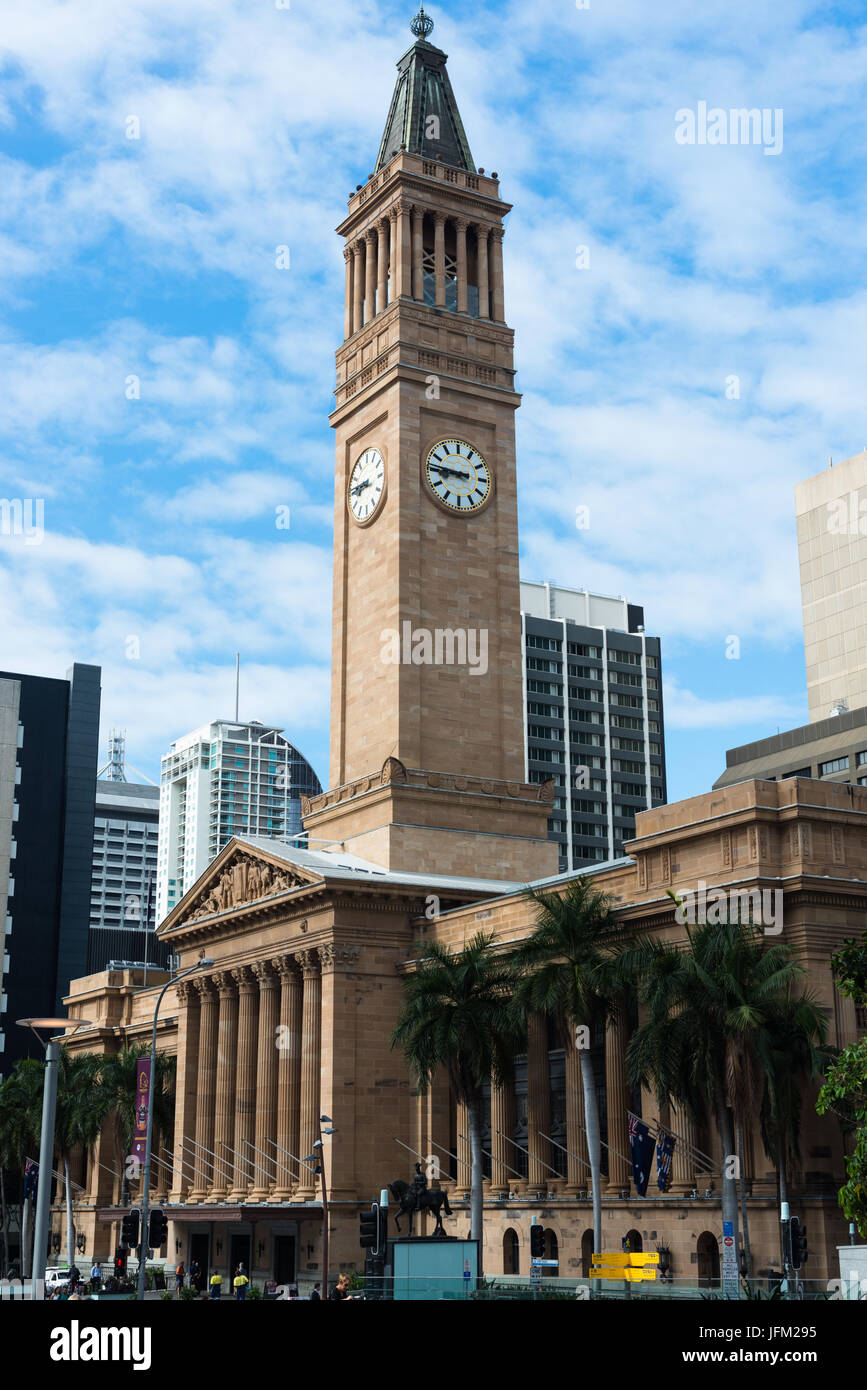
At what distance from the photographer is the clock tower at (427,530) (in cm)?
7850

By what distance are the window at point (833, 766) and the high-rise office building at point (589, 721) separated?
3835cm

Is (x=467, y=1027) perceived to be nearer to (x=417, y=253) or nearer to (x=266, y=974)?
(x=266, y=974)

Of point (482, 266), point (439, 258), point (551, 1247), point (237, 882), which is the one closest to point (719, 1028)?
point (551, 1247)

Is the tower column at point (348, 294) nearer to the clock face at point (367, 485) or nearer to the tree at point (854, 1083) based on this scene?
the clock face at point (367, 485)

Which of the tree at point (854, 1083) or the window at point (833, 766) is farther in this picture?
the window at point (833, 766)

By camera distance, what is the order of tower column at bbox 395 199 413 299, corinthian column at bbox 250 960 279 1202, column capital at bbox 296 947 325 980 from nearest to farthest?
column capital at bbox 296 947 325 980, corinthian column at bbox 250 960 279 1202, tower column at bbox 395 199 413 299

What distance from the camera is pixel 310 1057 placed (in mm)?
71312

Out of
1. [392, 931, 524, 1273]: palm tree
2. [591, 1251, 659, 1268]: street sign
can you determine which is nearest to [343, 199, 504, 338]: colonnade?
[392, 931, 524, 1273]: palm tree

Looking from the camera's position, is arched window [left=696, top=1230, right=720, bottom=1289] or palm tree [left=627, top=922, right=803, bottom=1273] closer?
palm tree [left=627, top=922, right=803, bottom=1273]

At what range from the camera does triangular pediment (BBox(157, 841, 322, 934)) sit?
243 ft

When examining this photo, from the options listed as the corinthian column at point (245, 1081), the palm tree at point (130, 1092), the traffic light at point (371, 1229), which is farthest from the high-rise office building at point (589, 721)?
the traffic light at point (371, 1229)

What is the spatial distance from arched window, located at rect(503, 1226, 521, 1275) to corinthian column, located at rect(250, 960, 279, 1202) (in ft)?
48.0

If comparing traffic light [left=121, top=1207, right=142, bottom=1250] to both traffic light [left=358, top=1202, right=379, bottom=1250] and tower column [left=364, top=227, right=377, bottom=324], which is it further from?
tower column [left=364, top=227, right=377, bottom=324]
